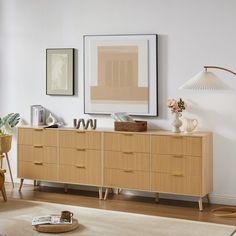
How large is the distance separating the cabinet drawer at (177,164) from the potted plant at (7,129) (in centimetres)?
192

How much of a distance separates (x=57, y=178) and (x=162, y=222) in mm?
1788

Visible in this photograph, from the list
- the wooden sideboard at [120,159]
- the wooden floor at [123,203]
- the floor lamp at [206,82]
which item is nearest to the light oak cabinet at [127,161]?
the wooden sideboard at [120,159]

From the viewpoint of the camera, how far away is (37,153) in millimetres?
7043

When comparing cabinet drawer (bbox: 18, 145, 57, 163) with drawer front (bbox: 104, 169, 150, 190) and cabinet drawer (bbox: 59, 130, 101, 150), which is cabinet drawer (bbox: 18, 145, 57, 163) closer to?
cabinet drawer (bbox: 59, 130, 101, 150)

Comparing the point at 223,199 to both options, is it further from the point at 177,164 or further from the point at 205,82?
the point at 205,82

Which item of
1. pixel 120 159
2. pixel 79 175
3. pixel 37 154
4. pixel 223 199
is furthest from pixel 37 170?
pixel 223 199

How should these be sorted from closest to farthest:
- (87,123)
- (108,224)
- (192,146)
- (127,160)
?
(108,224)
(192,146)
(127,160)
(87,123)

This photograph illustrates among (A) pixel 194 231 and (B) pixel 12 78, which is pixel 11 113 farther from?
(A) pixel 194 231

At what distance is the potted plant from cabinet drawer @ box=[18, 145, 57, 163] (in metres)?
0.18

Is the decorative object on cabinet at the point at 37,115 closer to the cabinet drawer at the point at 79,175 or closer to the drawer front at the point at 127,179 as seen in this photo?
the cabinet drawer at the point at 79,175

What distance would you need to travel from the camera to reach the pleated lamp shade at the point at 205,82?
19.2 ft

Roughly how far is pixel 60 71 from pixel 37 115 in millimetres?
606

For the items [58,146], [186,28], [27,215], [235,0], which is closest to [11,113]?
[58,146]

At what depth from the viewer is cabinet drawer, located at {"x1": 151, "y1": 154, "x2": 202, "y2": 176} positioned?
6141mm
